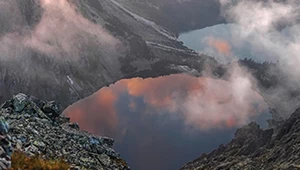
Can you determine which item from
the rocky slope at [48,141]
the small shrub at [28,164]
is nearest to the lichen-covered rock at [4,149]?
the rocky slope at [48,141]

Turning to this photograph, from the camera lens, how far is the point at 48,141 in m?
49.2

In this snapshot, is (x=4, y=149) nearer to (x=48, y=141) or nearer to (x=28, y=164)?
(x=28, y=164)

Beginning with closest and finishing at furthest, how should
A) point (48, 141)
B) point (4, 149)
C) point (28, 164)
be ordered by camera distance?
point (4, 149), point (28, 164), point (48, 141)

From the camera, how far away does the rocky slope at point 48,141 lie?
44.8m

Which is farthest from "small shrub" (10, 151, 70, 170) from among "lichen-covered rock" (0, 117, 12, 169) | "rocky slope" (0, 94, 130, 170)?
"rocky slope" (0, 94, 130, 170)

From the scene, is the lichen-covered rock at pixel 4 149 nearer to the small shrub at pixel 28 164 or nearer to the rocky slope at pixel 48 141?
the rocky slope at pixel 48 141

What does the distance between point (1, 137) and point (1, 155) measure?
9.85 feet

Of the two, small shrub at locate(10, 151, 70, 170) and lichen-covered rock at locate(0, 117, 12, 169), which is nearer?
lichen-covered rock at locate(0, 117, 12, 169)

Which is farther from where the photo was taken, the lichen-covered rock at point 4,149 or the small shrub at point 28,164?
the small shrub at point 28,164

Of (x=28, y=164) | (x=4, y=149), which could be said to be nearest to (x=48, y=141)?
(x=28, y=164)

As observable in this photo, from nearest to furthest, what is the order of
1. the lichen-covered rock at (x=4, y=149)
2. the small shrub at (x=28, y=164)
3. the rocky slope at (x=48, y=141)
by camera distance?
1. the lichen-covered rock at (x=4, y=149)
2. the small shrub at (x=28, y=164)
3. the rocky slope at (x=48, y=141)

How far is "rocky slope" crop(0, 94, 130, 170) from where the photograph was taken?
44.8 m

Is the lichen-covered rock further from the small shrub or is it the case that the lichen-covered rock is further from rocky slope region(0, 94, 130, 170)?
the small shrub

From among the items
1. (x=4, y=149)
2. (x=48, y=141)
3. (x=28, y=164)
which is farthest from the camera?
(x=48, y=141)
